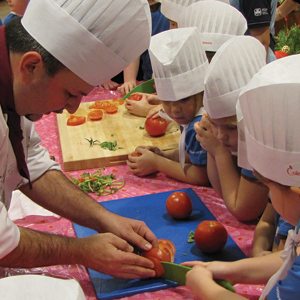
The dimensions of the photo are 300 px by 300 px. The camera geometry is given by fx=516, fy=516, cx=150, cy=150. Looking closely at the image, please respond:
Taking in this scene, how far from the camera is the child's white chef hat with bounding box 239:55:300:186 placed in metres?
0.83

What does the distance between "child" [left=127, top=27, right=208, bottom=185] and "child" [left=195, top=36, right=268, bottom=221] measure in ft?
0.72

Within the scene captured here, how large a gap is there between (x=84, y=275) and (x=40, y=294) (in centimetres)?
45

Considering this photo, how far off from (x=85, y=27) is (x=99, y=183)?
0.64 meters

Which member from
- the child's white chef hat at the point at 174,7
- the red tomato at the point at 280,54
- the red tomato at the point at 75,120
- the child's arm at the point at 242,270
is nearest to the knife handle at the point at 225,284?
the child's arm at the point at 242,270

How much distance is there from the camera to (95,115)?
6.95 ft

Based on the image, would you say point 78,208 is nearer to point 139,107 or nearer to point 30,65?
point 30,65

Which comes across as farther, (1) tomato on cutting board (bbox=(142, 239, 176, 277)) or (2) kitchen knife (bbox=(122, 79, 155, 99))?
(2) kitchen knife (bbox=(122, 79, 155, 99))

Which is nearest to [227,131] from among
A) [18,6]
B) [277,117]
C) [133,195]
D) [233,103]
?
[233,103]

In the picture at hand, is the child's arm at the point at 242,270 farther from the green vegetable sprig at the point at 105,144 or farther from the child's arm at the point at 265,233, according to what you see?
the green vegetable sprig at the point at 105,144

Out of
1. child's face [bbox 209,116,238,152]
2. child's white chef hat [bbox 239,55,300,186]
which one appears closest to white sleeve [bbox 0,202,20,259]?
child's white chef hat [bbox 239,55,300,186]

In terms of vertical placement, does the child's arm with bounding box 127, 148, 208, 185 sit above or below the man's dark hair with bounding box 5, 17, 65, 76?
below

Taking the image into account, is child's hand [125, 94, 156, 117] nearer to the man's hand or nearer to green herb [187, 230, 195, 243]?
green herb [187, 230, 195, 243]

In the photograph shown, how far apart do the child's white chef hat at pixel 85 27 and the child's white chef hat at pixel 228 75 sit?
0.29m

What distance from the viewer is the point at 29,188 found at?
143 cm
